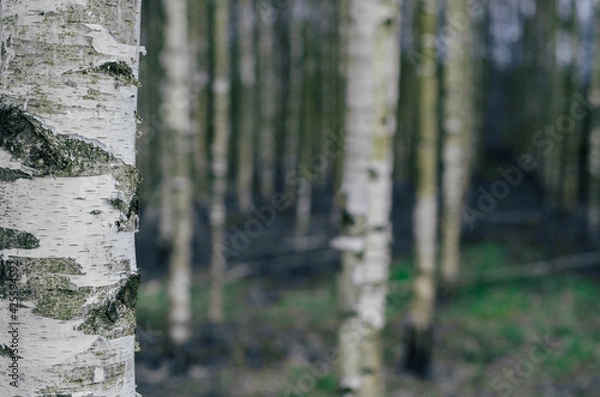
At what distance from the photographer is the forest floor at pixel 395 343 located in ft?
23.9

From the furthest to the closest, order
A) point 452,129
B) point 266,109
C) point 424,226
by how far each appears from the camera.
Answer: point 266,109 < point 452,129 < point 424,226

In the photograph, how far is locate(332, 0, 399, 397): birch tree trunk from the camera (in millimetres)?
4805

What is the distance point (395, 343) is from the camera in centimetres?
895

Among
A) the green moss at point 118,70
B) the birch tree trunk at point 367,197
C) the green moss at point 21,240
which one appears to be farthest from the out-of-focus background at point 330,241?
the green moss at point 21,240

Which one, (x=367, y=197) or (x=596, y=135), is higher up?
(x=596, y=135)

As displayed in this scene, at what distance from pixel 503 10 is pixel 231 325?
30.3 m

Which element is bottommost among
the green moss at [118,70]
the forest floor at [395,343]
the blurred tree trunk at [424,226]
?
the forest floor at [395,343]

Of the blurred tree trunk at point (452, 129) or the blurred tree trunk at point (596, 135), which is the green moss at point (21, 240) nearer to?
the blurred tree trunk at point (452, 129)

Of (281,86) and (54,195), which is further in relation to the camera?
(281,86)

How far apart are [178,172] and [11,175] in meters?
7.14

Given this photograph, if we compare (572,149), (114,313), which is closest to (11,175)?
(114,313)

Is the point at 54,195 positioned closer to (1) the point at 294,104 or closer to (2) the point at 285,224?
(2) the point at 285,224

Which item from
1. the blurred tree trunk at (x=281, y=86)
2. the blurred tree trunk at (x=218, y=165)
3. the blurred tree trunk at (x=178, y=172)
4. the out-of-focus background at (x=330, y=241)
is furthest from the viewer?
the blurred tree trunk at (x=281, y=86)

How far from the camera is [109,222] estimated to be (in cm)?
137
